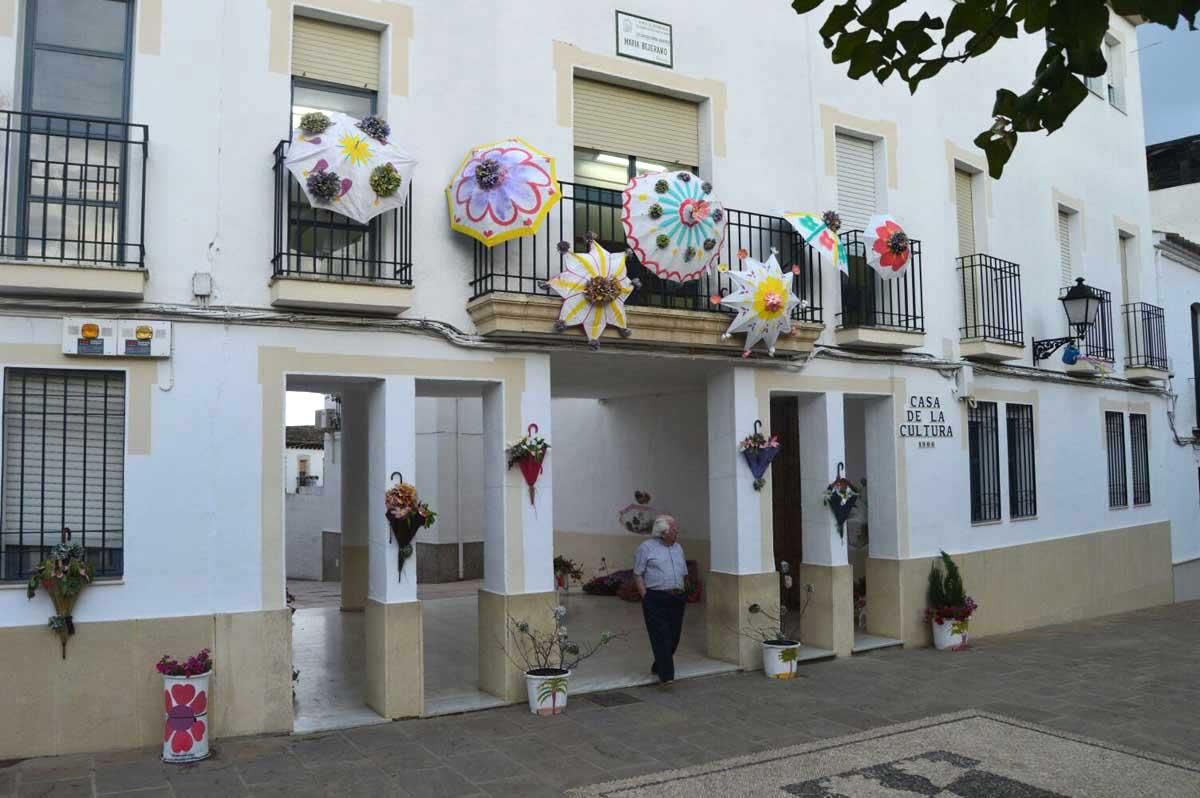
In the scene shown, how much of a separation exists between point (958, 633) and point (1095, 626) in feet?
11.3

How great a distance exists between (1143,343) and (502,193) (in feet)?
41.1

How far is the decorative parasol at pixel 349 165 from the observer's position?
7535 millimetres

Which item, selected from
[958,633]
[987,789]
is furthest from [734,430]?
[987,789]

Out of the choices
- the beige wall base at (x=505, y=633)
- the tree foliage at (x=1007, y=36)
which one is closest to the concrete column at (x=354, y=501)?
the beige wall base at (x=505, y=633)

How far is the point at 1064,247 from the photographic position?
15016 mm

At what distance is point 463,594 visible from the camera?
16094 millimetres

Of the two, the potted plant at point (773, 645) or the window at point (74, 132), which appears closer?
the window at point (74, 132)

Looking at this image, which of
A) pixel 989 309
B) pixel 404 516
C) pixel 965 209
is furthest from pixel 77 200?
pixel 965 209

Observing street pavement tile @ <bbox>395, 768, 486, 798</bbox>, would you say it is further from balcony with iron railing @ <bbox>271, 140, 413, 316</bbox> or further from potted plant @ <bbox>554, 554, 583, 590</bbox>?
potted plant @ <bbox>554, 554, 583, 590</bbox>

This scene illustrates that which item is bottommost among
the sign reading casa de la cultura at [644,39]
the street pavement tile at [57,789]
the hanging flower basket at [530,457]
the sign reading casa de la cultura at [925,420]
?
the street pavement tile at [57,789]

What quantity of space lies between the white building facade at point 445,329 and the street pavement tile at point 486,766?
3.79 ft

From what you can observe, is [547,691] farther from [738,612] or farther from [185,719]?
[185,719]

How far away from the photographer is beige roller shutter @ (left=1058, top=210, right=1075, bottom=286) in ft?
48.5

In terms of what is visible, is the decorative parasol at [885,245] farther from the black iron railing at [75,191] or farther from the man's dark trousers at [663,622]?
the black iron railing at [75,191]
